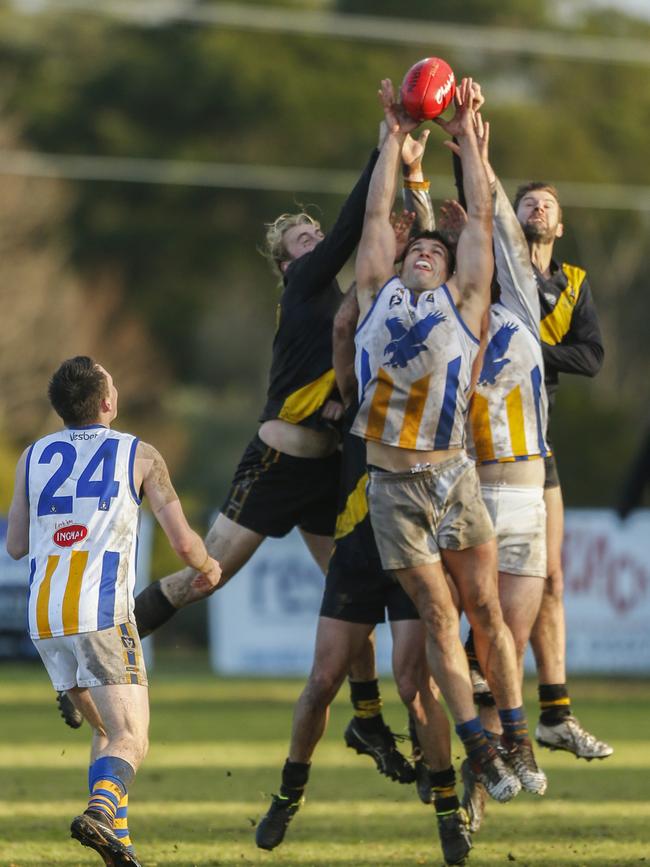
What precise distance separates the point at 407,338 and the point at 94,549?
1.76 meters

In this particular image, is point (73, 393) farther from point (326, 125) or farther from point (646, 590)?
Answer: point (326, 125)

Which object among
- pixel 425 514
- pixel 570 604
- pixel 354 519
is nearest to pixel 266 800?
pixel 354 519

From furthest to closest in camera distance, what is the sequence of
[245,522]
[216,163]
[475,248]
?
[216,163], [245,522], [475,248]

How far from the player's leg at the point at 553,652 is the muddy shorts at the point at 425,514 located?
1267mm

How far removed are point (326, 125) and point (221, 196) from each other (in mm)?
3615

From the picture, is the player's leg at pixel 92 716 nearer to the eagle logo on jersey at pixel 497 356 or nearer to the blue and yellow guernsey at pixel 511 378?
the blue and yellow guernsey at pixel 511 378

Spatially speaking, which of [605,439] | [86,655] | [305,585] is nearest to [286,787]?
[86,655]

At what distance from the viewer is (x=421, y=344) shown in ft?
28.4

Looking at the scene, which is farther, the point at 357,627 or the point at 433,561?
the point at 357,627

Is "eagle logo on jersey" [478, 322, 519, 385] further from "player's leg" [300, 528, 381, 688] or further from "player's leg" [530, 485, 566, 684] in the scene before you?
"player's leg" [300, 528, 381, 688]

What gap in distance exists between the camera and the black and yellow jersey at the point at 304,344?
31.4 ft

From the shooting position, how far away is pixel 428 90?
28.8 feet

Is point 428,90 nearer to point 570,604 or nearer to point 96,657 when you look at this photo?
point 96,657

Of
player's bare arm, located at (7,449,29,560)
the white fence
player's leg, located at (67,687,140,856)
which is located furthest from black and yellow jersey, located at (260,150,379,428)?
the white fence
